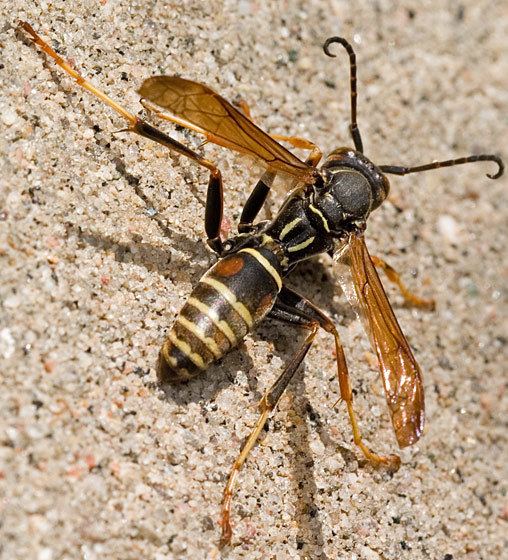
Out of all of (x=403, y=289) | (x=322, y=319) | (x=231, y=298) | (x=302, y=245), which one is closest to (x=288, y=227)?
(x=302, y=245)

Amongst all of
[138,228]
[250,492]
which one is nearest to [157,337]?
[138,228]

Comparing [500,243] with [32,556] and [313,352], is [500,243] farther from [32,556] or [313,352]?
[32,556]

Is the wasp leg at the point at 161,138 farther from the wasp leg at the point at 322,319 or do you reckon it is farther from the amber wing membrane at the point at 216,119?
the wasp leg at the point at 322,319

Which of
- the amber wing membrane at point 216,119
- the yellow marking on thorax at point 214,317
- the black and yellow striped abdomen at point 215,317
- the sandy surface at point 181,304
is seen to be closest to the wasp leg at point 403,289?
the sandy surface at point 181,304

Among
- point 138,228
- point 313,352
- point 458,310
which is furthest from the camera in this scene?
point 458,310

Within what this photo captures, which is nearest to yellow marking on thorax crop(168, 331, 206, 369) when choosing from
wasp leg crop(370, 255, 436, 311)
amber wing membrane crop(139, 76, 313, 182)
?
amber wing membrane crop(139, 76, 313, 182)
